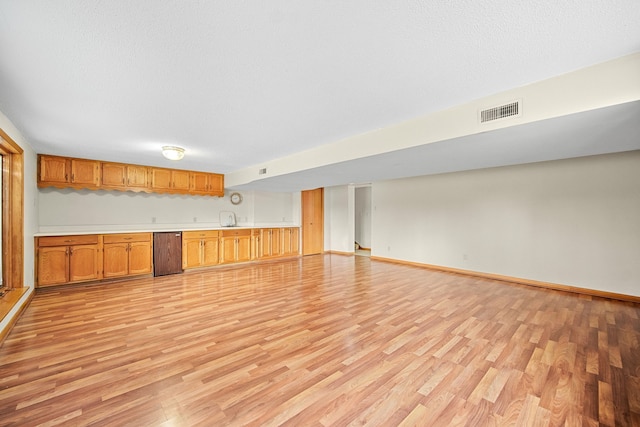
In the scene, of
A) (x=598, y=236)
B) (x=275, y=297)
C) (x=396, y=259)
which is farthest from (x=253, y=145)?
(x=598, y=236)

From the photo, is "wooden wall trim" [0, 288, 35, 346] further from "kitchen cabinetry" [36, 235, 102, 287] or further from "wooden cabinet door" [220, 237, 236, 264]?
"wooden cabinet door" [220, 237, 236, 264]

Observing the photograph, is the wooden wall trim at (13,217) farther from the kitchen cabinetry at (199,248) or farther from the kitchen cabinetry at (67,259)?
the kitchen cabinetry at (199,248)

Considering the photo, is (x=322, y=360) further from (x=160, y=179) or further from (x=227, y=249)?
(x=160, y=179)

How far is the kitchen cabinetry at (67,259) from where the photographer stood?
4195 mm

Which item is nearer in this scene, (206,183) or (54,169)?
(54,169)

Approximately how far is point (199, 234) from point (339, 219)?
4.29 m

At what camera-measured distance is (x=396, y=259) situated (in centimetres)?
668

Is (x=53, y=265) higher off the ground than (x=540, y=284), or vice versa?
(x=53, y=265)

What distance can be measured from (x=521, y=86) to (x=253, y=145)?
126 inches

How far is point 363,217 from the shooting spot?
32.4 ft

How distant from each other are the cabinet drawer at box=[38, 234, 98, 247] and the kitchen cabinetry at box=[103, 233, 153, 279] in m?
0.18

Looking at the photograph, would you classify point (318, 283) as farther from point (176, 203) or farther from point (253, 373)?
point (176, 203)

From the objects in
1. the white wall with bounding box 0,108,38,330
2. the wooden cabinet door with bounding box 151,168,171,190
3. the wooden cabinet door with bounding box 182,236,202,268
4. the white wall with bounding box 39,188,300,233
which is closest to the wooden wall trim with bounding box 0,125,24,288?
the white wall with bounding box 0,108,38,330

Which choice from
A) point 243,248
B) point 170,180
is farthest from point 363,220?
point 170,180
